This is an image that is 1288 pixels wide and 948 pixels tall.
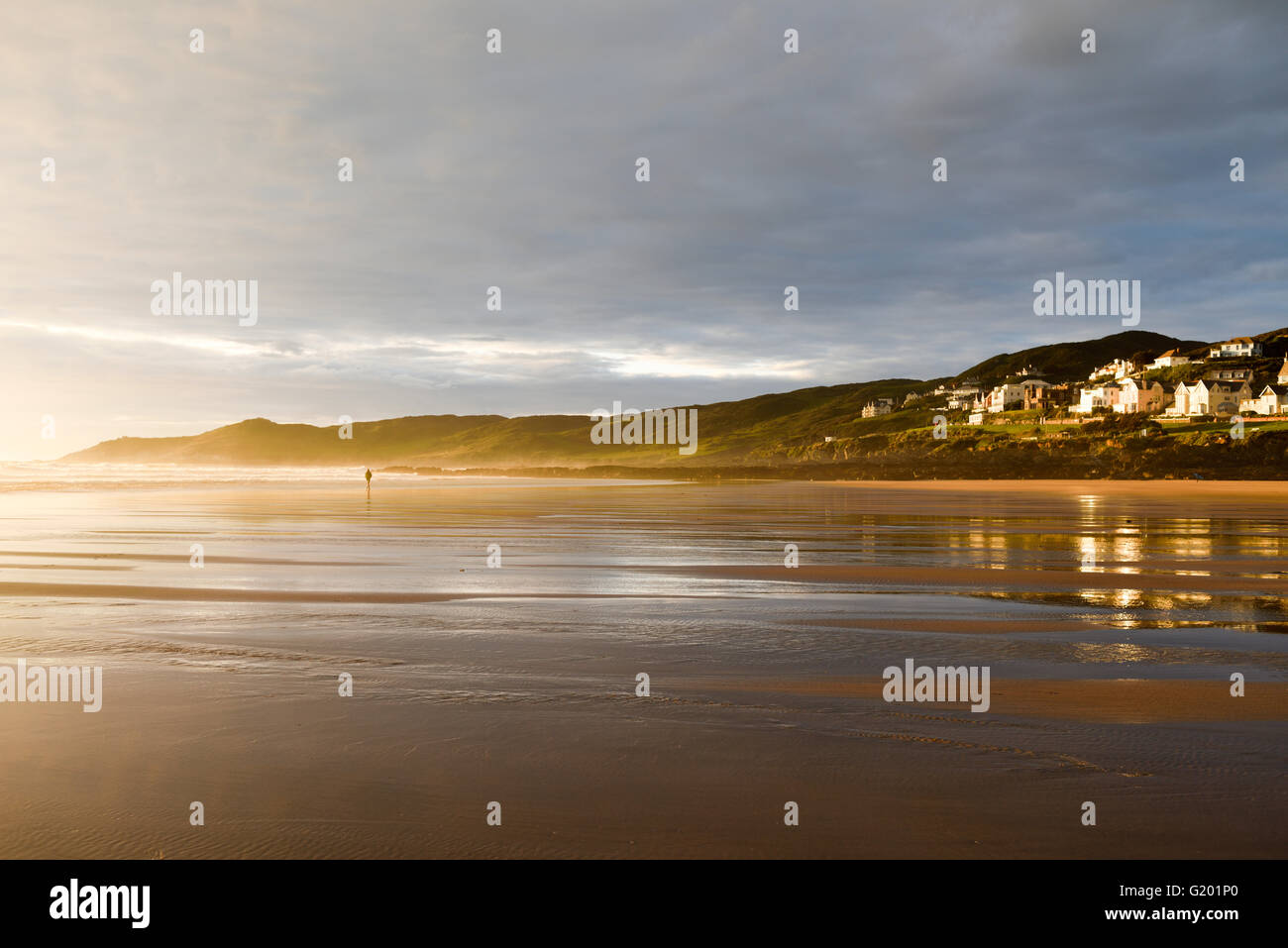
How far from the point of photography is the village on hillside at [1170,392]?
10994cm

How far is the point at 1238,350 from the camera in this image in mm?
161375

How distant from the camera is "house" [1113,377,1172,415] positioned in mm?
118375

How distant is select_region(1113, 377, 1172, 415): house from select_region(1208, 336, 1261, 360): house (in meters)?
48.0

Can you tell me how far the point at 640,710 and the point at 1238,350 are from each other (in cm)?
19760

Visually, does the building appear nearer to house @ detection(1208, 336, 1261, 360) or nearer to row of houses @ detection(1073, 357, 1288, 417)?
row of houses @ detection(1073, 357, 1288, 417)

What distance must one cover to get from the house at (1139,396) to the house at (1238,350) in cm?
4803

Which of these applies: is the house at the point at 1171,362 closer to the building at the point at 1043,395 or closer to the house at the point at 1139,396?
the building at the point at 1043,395

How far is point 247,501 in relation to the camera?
38250mm

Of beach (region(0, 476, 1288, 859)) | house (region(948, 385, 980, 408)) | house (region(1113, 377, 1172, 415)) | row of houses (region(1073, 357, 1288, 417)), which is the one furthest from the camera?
house (region(948, 385, 980, 408))

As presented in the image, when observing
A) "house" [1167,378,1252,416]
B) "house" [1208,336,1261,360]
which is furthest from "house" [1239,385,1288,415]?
"house" [1208,336,1261,360]

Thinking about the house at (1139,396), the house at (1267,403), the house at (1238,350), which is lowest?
the house at (1267,403)

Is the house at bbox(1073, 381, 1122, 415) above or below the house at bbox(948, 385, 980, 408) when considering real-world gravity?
below

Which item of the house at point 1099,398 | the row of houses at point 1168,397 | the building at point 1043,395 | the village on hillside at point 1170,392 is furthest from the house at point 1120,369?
the house at point 1099,398

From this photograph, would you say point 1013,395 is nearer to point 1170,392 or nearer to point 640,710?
point 1170,392
